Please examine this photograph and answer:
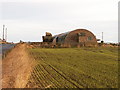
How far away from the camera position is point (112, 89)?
5707mm

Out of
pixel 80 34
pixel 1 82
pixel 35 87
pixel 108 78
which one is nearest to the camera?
pixel 35 87

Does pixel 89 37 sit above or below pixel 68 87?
above

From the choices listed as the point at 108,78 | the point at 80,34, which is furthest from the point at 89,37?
the point at 108,78

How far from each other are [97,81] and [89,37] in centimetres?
3593

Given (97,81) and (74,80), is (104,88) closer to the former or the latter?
(97,81)

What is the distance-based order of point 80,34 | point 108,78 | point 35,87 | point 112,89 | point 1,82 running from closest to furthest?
point 112,89 → point 35,87 → point 108,78 → point 1,82 → point 80,34

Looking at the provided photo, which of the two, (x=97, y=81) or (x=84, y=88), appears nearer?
(x=84, y=88)

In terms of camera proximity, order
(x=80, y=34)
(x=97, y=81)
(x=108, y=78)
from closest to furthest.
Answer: (x=97, y=81) → (x=108, y=78) → (x=80, y=34)

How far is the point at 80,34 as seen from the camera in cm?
4038

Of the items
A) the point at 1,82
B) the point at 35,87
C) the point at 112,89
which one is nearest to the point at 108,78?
the point at 112,89

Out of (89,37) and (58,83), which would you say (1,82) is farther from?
(89,37)

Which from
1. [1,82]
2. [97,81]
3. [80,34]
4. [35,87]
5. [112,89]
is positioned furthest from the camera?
[80,34]

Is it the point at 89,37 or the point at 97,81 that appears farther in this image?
the point at 89,37

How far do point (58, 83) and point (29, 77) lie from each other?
187 cm
